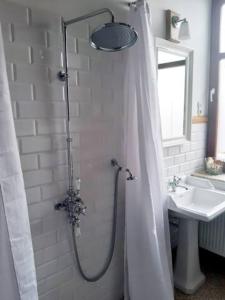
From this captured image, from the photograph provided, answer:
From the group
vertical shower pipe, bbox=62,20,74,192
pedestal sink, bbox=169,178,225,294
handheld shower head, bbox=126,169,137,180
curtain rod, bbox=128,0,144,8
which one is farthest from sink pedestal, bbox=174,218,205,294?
curtain rod, bbox=128,0,144,8

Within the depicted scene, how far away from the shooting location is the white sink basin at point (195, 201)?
179cm

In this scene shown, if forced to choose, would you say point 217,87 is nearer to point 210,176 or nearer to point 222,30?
point 222,30

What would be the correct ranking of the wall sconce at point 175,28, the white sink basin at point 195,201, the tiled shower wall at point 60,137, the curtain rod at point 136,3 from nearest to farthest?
the tiled shower wall at point 60,137
the curtain rod at point 136,3
the white sink basin at point 195,201
the wall sconce at point 175,28

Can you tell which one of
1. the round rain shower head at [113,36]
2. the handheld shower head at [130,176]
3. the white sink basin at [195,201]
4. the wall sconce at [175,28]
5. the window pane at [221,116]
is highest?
the wall sconce at [175,28]

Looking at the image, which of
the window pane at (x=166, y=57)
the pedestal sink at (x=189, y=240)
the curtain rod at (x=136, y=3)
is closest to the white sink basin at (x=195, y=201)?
the pedestal sink at (x=189, y=240)

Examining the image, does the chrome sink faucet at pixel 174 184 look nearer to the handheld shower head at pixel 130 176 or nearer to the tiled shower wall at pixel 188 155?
the tiled shower wall at pixel 188 155

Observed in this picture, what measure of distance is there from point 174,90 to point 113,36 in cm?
117

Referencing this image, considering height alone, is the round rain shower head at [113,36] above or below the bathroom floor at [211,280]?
above

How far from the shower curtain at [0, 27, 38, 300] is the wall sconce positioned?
1.36 meters

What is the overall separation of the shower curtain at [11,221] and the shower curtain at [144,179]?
76 cm

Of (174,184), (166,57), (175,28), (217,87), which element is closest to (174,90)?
(166,57)

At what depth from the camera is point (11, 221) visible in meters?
1.03

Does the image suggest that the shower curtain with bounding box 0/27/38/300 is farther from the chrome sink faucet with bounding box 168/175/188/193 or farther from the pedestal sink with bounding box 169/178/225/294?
the chrome sink faucet with bounding box 168/175/188/193

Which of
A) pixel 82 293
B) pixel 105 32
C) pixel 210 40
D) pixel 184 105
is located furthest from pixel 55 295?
pixel 210 40
